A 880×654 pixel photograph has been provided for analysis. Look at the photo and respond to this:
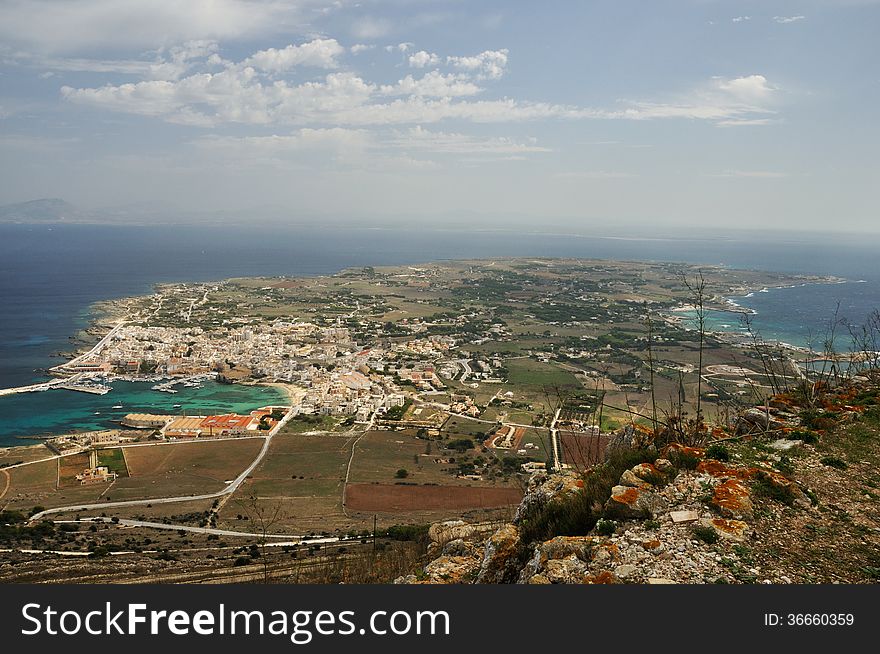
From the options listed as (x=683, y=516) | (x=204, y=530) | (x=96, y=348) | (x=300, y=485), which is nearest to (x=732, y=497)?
(x=683, y=516)

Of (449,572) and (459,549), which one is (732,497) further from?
(459,549)

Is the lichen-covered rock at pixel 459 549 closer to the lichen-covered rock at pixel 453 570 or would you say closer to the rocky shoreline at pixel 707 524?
the rocky shoreline at pixel 707 524

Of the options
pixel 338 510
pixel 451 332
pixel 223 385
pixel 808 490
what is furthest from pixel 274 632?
pixel 451 332

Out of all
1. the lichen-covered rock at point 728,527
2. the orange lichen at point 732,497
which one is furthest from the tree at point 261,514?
the lichen-covered rock at point 728,527

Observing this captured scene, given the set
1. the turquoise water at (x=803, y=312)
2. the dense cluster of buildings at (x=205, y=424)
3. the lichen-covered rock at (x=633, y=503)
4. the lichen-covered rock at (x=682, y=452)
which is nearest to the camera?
the lichen-covered rock at (x=633, y=503)

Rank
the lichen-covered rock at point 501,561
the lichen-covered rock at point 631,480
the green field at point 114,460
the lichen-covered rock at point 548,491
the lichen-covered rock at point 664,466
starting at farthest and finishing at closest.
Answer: the green field at point 114,460 < the lichen-covered rock at point 548,491 < the lichen-covered rock at point 664,466 < the lichen-covered rock at point 631,480 < the lichen-covered rock at point 501,561

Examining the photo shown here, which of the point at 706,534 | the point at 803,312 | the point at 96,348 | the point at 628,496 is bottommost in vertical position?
the point at 96,348

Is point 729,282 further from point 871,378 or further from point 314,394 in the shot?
point 871,378
